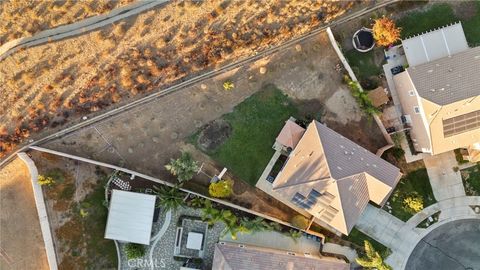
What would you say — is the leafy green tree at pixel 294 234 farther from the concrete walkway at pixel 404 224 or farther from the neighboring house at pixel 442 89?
the neighboring house at pixel 442 89

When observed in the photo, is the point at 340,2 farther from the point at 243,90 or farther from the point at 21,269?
the point at 21,269

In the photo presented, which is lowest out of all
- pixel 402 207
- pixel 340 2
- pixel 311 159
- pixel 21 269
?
pixel 21 269

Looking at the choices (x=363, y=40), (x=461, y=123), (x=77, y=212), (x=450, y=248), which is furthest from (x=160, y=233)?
(x=461, y=123)

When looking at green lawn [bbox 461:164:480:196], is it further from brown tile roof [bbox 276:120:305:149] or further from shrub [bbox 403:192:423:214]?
brown tile roof [bbox 276:120:305:149]

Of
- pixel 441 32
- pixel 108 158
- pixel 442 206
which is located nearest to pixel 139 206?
pixel 108 158

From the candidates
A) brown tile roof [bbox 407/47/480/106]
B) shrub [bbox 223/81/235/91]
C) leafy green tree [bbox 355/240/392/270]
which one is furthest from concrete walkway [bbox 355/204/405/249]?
shrub [bbox 223/81/235/91]

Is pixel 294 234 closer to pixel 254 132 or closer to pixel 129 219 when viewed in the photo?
pixel 254 132
